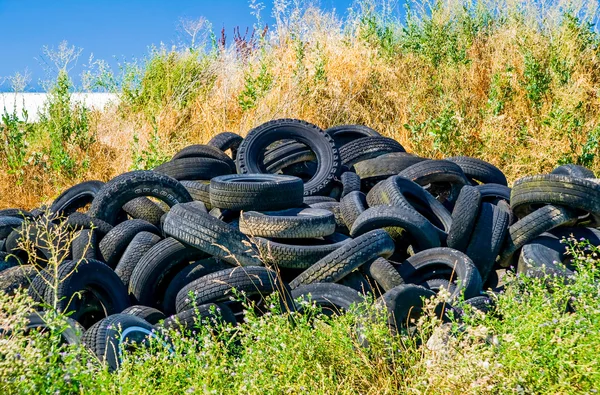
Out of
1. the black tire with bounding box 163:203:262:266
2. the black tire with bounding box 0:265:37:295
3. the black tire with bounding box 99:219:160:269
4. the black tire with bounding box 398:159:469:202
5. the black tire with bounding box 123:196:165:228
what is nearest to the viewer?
the black tire with bounding box 0:265:37:295

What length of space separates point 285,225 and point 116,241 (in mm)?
1741

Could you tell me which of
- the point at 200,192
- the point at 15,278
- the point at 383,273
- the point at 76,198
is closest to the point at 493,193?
the point at 383,273

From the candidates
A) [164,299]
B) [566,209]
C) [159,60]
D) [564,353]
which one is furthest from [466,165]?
[159,60]

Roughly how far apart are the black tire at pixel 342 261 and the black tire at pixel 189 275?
754mm

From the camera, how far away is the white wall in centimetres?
1176

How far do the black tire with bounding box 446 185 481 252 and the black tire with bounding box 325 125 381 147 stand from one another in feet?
10.9

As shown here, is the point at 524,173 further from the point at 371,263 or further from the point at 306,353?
the point at 306,353

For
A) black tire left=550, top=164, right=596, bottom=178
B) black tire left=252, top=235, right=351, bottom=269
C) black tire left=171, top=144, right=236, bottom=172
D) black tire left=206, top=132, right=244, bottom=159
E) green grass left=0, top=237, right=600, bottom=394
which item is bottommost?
green grass left=0, top=237, right=600, bottom=394

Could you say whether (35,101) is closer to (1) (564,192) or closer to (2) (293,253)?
(2) (293,253)

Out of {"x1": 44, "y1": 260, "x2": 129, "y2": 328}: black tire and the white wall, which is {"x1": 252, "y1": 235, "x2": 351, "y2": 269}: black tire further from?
the white wall

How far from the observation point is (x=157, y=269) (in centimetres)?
611

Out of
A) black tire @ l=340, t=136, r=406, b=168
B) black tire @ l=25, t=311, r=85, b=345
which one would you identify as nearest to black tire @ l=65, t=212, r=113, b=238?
black tire @ l=25, t=311, r=85, b=345

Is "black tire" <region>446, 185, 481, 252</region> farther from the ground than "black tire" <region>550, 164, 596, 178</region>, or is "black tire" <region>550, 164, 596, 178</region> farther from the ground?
"black tire" <region>550, 164, 596, 178</region>

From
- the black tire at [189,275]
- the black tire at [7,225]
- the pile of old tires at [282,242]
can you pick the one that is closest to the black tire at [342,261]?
the pile of old tires at [282,242]
